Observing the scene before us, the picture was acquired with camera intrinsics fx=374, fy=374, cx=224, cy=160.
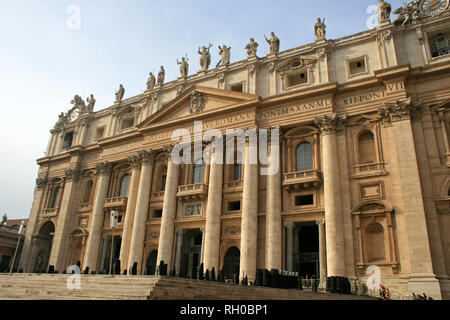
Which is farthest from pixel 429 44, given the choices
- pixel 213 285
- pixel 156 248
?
pixel 156 248

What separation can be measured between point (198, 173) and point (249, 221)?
778cm

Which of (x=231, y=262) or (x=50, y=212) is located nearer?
(x=231, y=262)

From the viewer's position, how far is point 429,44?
88.5 feet

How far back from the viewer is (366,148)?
2619 cm

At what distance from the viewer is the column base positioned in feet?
65.0

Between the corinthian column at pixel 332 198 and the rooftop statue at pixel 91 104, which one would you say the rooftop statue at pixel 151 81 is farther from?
the corinthian column at pixel 332 198

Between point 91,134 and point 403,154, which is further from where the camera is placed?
point 91,134

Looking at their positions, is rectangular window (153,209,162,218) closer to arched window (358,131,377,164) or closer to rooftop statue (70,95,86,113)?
arched window (358,131,377,164)

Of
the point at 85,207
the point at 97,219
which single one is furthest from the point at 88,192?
the point at 97,219

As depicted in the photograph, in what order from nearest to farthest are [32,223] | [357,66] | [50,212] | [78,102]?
[357,66] < [50,212] < [32,223] < [78,102]

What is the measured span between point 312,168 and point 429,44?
40.2 feet

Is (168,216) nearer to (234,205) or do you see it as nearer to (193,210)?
(193,210)

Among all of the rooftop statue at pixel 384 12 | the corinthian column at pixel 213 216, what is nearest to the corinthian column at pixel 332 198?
the corinthian column at pixel 213 216

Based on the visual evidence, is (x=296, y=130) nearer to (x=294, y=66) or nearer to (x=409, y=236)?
(x=294, y=66)
